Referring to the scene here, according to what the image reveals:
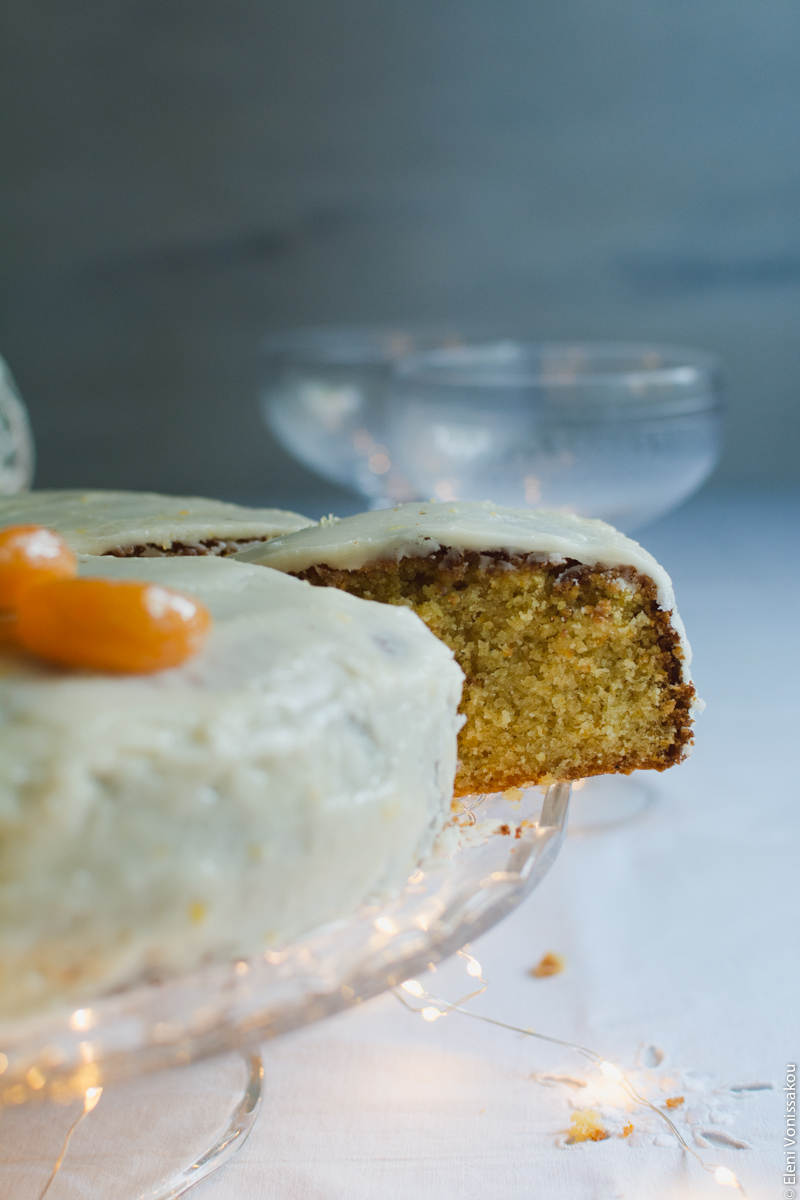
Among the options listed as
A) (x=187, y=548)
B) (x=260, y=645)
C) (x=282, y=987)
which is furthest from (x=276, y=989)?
(x=187, y=548)

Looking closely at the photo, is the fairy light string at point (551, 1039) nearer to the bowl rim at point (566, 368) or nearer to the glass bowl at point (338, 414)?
the bowl rim at point (566, 368)

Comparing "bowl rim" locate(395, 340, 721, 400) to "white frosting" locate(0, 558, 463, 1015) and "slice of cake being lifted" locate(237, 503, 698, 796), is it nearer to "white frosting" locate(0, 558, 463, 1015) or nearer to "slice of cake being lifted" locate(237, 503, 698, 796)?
"slice of cake being lifted" locate(237, 503, 698, 796)

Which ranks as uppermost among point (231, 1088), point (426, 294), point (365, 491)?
point (426, 294)

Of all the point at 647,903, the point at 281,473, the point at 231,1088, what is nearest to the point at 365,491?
the point at 281,473

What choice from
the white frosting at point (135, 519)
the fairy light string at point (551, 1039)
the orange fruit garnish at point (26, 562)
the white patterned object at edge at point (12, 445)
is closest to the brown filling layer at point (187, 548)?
the white frosting at point (135, 519)

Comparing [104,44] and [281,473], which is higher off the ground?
[104,44]

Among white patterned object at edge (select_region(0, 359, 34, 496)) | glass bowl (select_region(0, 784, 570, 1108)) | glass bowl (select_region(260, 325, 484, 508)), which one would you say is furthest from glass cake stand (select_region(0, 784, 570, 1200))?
glass bowl (select_region(260, 325, 484, 508))

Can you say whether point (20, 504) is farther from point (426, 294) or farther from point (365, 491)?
point (426, 294)
